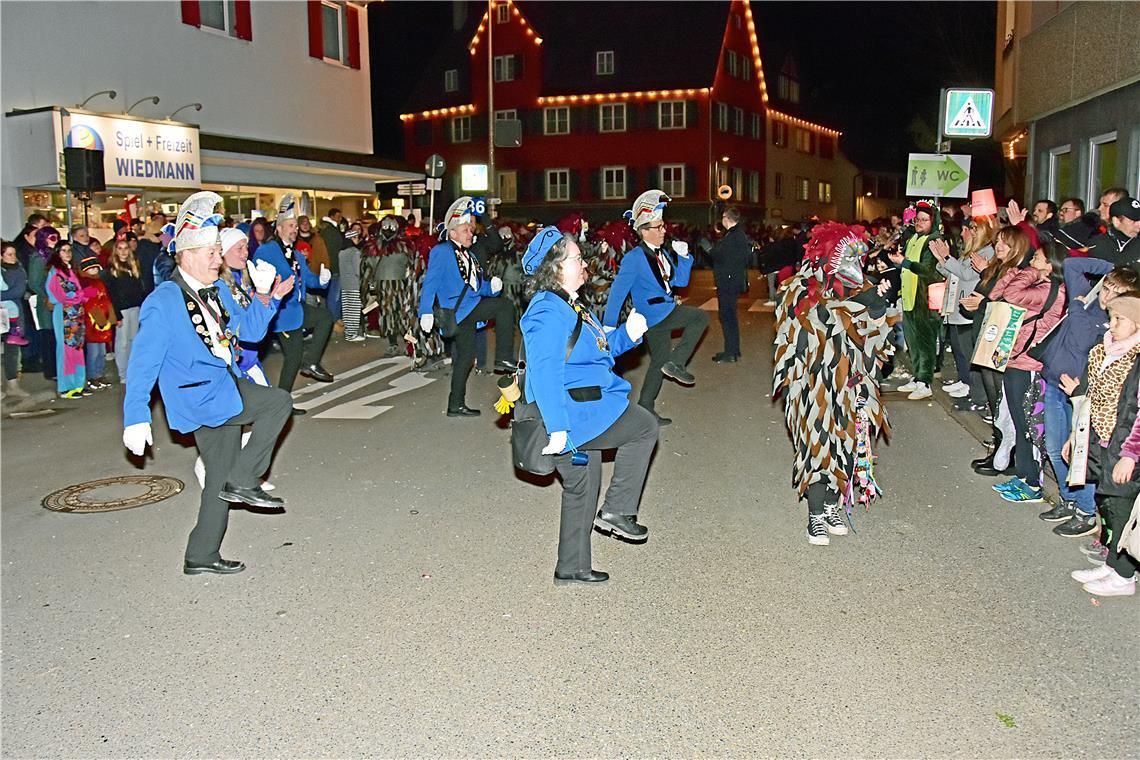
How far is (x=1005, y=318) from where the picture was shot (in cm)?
695

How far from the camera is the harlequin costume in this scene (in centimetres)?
611

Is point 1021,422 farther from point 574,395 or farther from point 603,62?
point 603,62

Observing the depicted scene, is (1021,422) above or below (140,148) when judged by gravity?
below

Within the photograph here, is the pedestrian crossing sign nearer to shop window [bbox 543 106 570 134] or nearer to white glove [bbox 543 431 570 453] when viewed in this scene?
white glove [bbox 543 431 570 453]

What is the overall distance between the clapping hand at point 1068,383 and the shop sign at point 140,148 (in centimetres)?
1737

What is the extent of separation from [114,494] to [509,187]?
44441 mm

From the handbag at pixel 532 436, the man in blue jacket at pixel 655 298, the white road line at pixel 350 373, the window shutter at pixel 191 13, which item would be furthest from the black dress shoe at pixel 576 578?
the window shutter at pixel 191 13

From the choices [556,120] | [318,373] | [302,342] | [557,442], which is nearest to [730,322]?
[318,373]

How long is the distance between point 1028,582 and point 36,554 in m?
5.93

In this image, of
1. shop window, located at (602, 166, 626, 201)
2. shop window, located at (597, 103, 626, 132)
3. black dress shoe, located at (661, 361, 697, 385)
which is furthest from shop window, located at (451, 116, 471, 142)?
black dress shoe, located at (661, 361, 697, 385)

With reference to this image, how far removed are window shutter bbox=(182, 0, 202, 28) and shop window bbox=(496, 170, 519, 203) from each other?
28.7 metres

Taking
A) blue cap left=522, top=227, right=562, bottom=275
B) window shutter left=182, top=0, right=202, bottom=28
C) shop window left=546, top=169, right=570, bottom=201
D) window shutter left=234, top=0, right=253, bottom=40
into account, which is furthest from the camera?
shop window left=546, top=169, right=570, bottom=201

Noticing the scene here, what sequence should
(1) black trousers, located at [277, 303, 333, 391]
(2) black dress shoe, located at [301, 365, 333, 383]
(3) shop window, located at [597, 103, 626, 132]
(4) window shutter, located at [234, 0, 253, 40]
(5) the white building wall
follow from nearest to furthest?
(1) black trousers, located at [277, 303, 333, 391] < (2) black dress shoe, located at [301, 365, 333, 383] < (5) the white building wall < (4) window shutter, located at [234, 0, 253, 40] < (3) shop window, located at [597, 103, 626, 132]

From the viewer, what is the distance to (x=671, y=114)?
158ft
